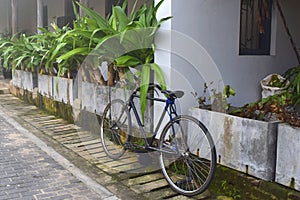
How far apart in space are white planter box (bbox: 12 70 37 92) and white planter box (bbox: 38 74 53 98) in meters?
0.39

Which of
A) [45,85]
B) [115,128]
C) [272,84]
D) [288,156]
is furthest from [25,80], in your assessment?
[288,156]

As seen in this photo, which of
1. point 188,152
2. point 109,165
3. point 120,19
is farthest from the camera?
point 120,19

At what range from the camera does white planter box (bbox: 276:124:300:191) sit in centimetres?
264

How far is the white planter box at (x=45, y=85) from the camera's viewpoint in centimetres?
685

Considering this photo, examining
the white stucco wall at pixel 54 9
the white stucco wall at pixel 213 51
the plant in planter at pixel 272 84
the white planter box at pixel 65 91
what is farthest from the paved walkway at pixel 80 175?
the white stucco wall at pixel 54 9

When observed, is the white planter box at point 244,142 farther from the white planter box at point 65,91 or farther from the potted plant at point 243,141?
the white planter box at point 65,91

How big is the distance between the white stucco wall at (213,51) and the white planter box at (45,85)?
3445mm

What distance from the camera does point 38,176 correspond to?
3.80m

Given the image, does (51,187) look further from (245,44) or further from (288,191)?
(245,44)

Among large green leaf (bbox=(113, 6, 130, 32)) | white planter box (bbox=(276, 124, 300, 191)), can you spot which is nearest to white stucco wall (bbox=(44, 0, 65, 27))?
large green leaf (bbox=(113, 6, 130, 32))

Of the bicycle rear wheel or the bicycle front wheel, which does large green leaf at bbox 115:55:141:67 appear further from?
the bicycle front wheel

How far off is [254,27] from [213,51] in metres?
1.43

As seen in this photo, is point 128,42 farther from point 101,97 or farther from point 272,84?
point 272,84

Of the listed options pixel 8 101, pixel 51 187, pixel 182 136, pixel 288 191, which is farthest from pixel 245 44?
pixel 8 101
